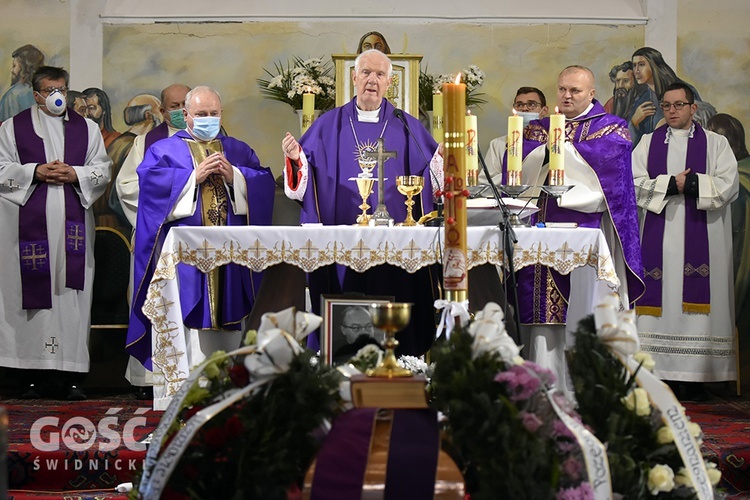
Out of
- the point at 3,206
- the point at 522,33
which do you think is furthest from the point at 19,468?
the point at 522,33

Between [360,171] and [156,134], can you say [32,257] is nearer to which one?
[156,134]

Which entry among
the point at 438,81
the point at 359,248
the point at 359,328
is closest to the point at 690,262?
the point at 438,81

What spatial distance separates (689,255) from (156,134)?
4129 millimetres

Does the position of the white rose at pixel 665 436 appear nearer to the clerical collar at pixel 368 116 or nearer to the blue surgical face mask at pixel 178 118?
the clerical collar at pixel 368 116

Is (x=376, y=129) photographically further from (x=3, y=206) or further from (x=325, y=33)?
(x=3, y=206)

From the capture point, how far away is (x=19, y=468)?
484 cm

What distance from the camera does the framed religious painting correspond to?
313 inches

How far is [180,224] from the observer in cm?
677

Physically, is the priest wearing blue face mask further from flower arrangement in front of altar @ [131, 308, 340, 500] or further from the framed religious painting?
flower arrangement in front of altar @ [131, 308, 340, 500]

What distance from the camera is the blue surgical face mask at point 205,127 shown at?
Result: 22.3ft

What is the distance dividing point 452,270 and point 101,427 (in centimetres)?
302

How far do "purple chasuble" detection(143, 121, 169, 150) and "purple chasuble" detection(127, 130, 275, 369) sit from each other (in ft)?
3.76
